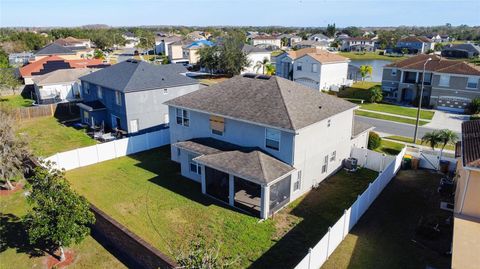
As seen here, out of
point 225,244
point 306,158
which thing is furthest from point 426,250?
point 225,244

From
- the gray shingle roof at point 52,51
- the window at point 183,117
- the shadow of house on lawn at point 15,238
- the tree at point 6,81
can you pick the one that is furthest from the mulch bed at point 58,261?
the gray shingle roof at point 52,51

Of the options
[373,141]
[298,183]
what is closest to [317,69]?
[373,141]

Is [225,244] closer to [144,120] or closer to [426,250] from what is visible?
[426,250]

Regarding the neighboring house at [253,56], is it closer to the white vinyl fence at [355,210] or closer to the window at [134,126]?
the window at [134,126]

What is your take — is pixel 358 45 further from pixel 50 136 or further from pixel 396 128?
pixel 50 136

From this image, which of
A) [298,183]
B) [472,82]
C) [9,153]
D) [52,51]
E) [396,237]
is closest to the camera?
[396,237]

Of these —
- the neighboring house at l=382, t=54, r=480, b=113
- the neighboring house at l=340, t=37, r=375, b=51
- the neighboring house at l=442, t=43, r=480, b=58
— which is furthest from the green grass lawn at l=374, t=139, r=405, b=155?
the neighboring house at l=340, t=37, r=375, b=51

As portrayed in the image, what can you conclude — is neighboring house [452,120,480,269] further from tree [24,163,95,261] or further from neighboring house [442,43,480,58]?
neighboring house [442,43,480,58]
